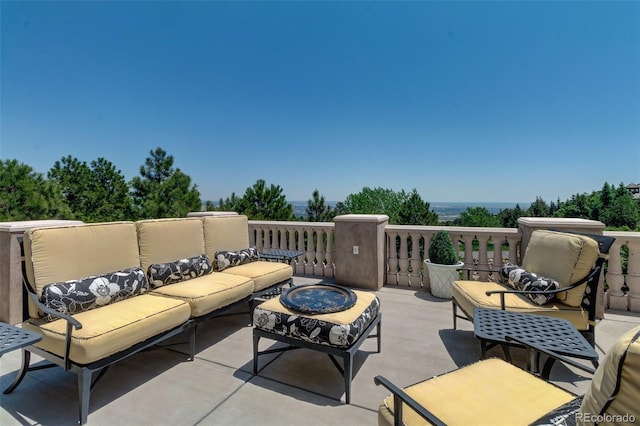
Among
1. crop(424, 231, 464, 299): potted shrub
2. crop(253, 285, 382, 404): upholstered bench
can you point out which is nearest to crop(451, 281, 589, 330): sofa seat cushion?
crop(253, 285, 382, 404): upholstered bench

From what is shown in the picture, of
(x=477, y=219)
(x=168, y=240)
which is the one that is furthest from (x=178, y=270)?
(x=477, y=219)

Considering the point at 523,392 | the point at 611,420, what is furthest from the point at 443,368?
the point at 611,420

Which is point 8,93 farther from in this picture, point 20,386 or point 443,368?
point 443,368

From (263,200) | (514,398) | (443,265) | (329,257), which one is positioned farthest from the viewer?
(263,200)

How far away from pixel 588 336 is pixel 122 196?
20.3m

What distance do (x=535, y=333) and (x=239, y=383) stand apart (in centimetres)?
226

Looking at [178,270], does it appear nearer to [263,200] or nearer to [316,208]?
[263,200]

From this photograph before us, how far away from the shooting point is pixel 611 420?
0.64m

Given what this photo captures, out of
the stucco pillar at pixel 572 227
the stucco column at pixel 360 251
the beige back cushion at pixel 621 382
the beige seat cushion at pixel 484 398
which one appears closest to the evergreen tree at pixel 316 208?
the stucco column at pixel 360 251

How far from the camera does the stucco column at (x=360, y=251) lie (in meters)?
4.80

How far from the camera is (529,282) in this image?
9.39 ft

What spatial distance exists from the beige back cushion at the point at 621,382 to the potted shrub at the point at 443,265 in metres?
3.88

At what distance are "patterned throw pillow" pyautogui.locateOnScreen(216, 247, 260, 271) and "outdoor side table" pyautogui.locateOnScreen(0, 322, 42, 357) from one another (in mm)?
2138

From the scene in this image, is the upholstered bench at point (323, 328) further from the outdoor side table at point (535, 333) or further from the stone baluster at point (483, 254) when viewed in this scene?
the stone baluster at point (483, 254)
